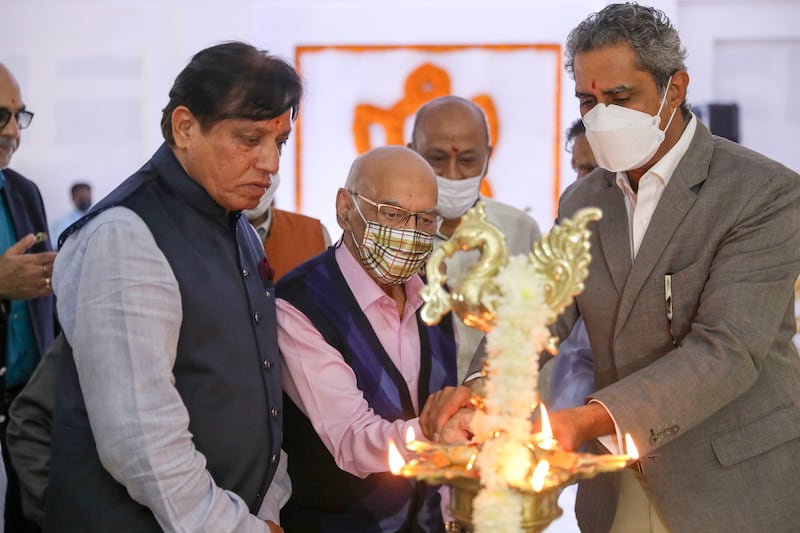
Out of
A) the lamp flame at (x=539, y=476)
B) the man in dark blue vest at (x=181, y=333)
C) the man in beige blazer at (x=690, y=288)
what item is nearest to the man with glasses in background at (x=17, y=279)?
the man in dark blue vest at (x=181, y=333)

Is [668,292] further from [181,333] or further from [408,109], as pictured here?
[408,109]

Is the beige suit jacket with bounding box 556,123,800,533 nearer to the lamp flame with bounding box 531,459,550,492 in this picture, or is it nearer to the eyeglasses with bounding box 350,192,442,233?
the eyeglasses with bounding box 350,192,442,233

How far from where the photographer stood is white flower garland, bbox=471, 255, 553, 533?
1287mm

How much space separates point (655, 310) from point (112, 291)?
1241 mm

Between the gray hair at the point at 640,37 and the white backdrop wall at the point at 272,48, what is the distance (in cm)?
590

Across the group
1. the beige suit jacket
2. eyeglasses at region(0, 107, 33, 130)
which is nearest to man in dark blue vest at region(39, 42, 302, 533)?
the beige suit jacket

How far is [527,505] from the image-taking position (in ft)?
4.26

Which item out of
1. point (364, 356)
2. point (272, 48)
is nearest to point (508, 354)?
point (364, 356)

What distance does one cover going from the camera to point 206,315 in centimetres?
189

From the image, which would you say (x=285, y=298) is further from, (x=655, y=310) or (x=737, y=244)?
(x=737, y=244)

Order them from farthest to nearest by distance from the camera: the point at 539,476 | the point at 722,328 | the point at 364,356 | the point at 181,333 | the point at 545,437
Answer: the point at 364,356
the point at 722,328
the point at 181,333
the point at 545,437
the point at 539,476

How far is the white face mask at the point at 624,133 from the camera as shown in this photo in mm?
2270

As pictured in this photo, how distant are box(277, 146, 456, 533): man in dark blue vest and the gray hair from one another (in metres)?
0.54

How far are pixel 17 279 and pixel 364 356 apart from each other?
1307 mm
